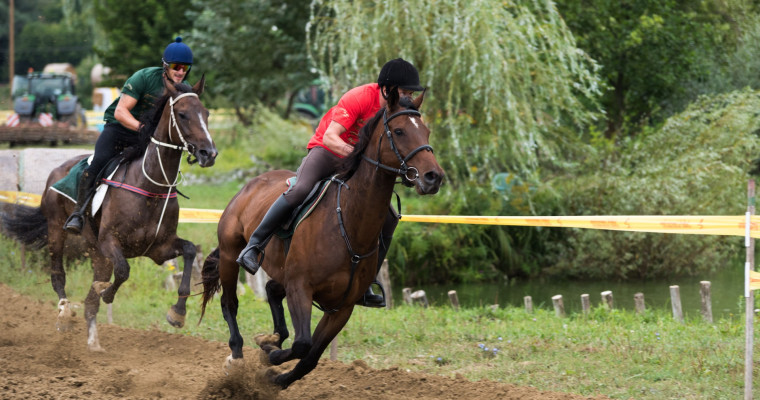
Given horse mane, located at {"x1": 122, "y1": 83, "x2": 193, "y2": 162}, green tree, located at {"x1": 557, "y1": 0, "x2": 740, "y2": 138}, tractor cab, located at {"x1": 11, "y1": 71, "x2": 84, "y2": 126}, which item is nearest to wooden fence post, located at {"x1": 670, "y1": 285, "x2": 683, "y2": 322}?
horse mane, located at {"x1": 122, "y1": 83, "x2": 193, "y2": 162}

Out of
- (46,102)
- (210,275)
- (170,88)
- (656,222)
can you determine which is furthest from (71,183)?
(46,102)

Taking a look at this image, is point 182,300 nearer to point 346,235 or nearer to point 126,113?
point 126,113

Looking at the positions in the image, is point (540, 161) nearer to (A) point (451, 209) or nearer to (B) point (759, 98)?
(A) point (451, 209)

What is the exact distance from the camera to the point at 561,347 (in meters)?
7.93

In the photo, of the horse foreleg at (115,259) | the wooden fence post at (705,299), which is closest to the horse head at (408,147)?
the horse foreleg at (115,259)

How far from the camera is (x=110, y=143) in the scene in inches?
331

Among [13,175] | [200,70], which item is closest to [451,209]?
[13,175]

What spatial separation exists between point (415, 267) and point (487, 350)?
29.9 feet

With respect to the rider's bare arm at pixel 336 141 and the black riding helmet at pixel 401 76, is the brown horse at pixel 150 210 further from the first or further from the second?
the black riding helmet at pixel 401 76

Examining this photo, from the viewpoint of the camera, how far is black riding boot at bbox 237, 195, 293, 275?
19.6ft

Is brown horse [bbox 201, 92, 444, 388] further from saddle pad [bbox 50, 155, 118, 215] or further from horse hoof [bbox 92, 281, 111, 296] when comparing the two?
saddle pad [bbox 50, 155, 118, 215]

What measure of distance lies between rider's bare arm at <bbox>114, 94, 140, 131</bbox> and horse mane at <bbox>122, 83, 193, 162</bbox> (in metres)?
0.07

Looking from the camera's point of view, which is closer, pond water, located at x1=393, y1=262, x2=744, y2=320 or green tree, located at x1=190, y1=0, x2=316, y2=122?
pond water, located at x1=393, y1=262, x2=744, y2=320

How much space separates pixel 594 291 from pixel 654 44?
8588 mm
